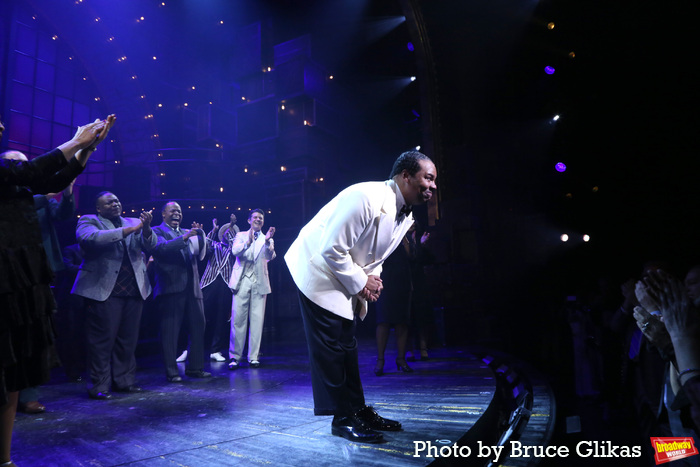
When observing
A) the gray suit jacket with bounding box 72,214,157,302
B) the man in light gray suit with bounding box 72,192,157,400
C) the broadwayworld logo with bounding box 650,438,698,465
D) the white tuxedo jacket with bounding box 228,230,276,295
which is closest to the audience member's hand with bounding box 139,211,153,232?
the man in light gray suit with bounding box 72,192,157,400

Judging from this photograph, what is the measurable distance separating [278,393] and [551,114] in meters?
8.87

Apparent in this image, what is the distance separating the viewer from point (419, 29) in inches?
326

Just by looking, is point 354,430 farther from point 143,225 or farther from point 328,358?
point 143,225

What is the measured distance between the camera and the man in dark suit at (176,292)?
4.21 m

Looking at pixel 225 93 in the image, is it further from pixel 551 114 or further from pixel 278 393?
pixel 278 393

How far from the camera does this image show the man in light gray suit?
3.54m

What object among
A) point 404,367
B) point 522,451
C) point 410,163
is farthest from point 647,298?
point 404,367

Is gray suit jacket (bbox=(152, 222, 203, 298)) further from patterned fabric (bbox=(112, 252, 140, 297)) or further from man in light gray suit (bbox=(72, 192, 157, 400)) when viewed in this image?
patterned fabric (bbox=(112, 252, 140, 297))

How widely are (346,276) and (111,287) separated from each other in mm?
2645

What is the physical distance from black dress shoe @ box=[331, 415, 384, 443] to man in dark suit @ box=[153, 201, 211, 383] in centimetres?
267

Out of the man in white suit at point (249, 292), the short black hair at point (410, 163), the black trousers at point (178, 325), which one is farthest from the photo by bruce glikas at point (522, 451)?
the man in white suit at point (249, 292)

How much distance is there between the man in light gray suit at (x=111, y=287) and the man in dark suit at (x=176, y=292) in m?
0.26

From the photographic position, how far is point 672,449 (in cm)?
157

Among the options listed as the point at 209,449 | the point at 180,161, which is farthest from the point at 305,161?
the point at 209,449
